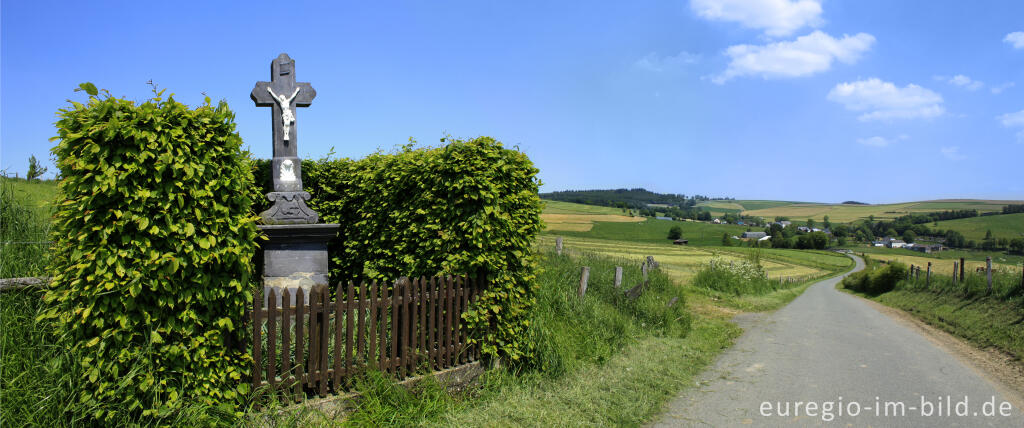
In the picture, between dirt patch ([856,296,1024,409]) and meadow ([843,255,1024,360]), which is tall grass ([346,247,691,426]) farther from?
meadow ([843,255,1024,360])

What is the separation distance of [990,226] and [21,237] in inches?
3779

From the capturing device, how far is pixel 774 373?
279 inches

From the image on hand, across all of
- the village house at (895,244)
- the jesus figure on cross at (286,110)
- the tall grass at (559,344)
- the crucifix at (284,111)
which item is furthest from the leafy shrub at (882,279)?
the village house at (895,244)

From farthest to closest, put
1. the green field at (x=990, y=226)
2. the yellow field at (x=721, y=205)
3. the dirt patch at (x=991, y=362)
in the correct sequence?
the yellow field at (x=721, y=205) < the green field at (x=990, y=226) < the dirt patch at (x=991, y=362)

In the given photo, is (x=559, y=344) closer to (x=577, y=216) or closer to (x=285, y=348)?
(x=285, y=348)

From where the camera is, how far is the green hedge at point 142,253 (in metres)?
3.51

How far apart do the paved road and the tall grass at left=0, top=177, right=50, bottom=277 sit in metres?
6.30

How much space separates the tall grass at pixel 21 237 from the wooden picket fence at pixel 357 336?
2185 millimetres

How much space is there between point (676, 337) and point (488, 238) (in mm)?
5041

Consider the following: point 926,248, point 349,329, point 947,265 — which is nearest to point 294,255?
point 349,329

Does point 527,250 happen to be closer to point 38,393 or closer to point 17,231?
point 38,393

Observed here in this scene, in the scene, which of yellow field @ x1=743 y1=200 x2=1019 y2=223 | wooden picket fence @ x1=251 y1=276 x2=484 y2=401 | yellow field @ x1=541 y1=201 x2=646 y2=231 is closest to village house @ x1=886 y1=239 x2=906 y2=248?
yellow field @ x1=743 y1=200 x2=1019 y2=223

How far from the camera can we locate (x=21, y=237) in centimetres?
597

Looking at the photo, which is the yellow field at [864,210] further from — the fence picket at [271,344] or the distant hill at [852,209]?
the fence picket at [271,344]
